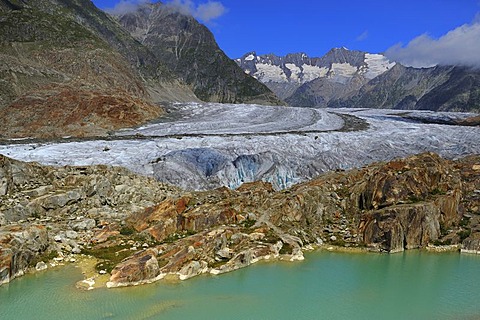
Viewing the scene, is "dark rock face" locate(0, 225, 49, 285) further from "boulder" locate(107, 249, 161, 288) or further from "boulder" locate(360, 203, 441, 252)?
"boulder" locate(360, 203, 441, 252)

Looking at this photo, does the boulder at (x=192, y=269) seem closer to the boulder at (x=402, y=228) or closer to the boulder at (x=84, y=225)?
the boulder at (x=84, y=225)

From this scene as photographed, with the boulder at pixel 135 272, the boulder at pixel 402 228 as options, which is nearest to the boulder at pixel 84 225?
the boulder at pixel 135 272

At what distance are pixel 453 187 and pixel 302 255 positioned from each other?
1092 cm

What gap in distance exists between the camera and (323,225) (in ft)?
80.3

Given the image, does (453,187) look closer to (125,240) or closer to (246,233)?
(246,233)

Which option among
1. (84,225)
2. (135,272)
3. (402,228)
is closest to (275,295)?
(135,272)

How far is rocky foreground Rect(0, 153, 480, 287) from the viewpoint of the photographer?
18688 millimetres

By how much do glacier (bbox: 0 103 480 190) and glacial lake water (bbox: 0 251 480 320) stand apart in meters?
15.3

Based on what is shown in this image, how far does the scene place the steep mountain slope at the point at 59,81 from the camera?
55.8m

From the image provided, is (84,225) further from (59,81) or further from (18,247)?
(59,81)

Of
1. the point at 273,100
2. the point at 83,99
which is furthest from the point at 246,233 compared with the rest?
the point at 273,100

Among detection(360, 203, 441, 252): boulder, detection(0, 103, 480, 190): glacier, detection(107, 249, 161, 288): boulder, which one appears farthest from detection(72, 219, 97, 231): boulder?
detection(360, 203, 441, 252): boulder

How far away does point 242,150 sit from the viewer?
1515 inches

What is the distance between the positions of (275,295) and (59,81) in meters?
59.7
